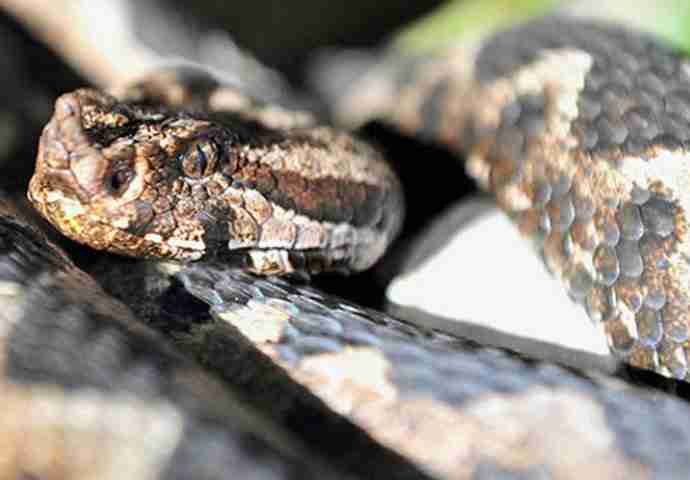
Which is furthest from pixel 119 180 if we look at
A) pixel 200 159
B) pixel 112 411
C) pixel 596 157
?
pixel 596 157

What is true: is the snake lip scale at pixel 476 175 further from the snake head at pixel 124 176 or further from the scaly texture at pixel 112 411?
the scaly texture at pixel 112 411

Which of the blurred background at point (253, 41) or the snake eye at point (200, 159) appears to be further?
the blurred background at point (253, 41)

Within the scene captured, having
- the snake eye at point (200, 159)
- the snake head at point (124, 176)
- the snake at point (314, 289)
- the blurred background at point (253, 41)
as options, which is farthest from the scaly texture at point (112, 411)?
the blurred background at point (253, 41)

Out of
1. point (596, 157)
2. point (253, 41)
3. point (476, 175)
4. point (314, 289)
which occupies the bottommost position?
point (314, 289)

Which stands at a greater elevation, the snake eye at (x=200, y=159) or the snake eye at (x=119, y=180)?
the snake eye at (x=200, y=159)

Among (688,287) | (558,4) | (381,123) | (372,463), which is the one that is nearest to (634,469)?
(372,463)

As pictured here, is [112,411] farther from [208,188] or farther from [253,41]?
[253,41]

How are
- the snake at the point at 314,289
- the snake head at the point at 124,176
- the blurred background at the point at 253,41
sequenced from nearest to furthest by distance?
1. the snake at the point at 314,289
2. the snake head at the point at 124,176
3. the blurred background at the point at 253,41
